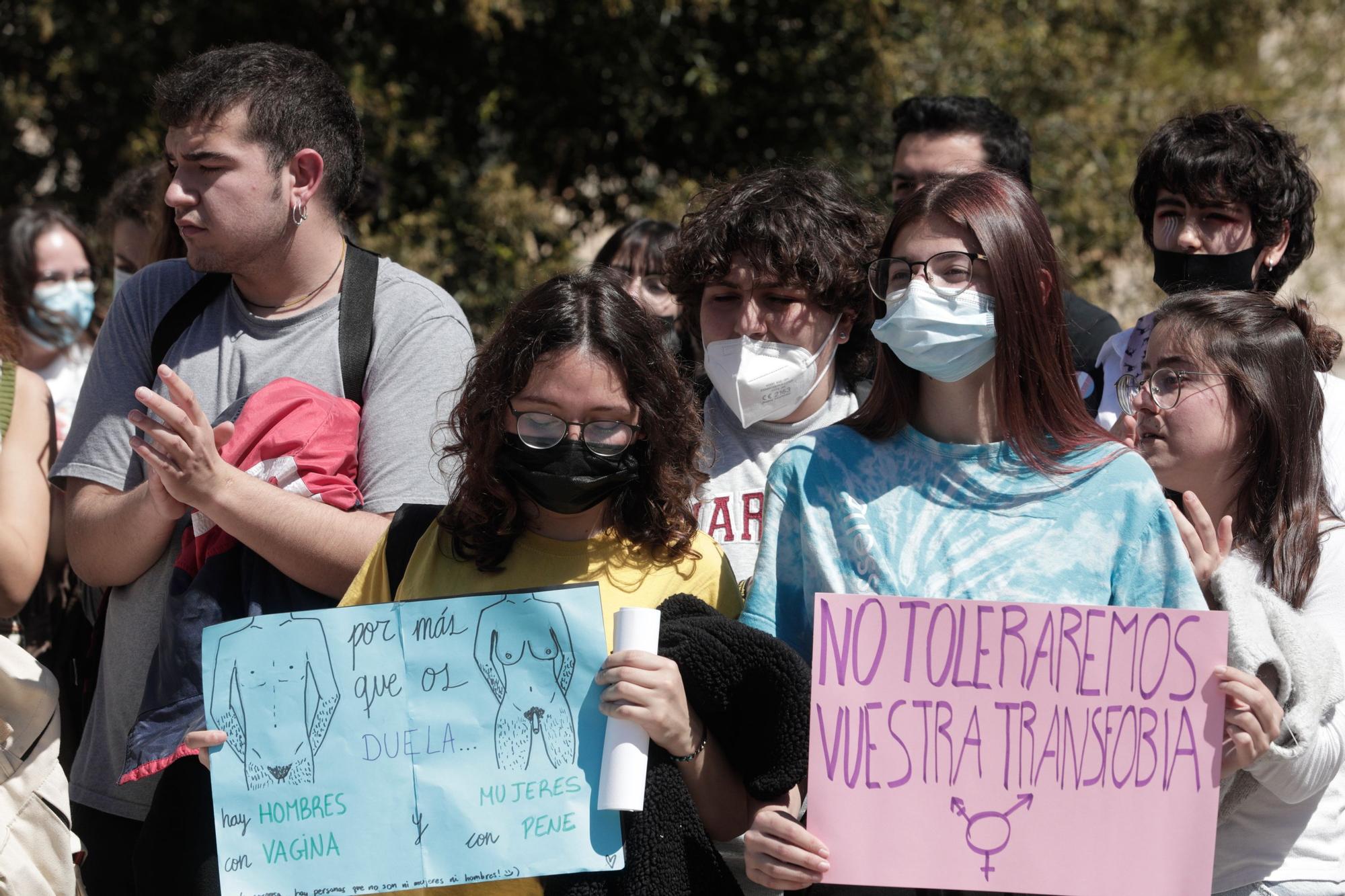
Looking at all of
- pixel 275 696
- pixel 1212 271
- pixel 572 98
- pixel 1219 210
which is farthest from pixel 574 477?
pixel 572 98

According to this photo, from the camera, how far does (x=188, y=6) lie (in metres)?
7.97

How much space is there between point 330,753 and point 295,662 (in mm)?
174

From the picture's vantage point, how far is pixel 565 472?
246 cm

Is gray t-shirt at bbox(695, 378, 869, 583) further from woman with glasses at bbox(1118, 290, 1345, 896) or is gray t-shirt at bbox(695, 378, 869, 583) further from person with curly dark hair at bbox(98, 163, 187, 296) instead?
person with curly dark hair at bbox(98, 163, 187, 296)

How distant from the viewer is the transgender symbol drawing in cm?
230

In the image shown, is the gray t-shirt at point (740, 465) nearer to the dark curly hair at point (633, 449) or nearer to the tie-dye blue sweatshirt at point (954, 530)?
the dark curly hair at point (633, 449)

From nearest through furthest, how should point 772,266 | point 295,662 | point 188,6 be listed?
point 295,662 → point 772,266 → point 188,6

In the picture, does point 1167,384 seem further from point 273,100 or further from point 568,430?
point 273,100

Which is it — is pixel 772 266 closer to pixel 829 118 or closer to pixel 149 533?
pixel 149 533

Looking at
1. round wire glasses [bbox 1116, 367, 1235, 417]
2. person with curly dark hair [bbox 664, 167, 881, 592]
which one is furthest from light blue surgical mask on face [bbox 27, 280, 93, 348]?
round wire glasses [bbox 1116, 367, 1235, 417]

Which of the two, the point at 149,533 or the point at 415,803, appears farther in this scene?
the point at 149,533

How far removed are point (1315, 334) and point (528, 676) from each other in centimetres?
200

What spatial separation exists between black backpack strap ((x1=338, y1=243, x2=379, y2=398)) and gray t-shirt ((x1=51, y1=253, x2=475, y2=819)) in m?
0.02

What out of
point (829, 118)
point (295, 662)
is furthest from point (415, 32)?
point (295, 662)
